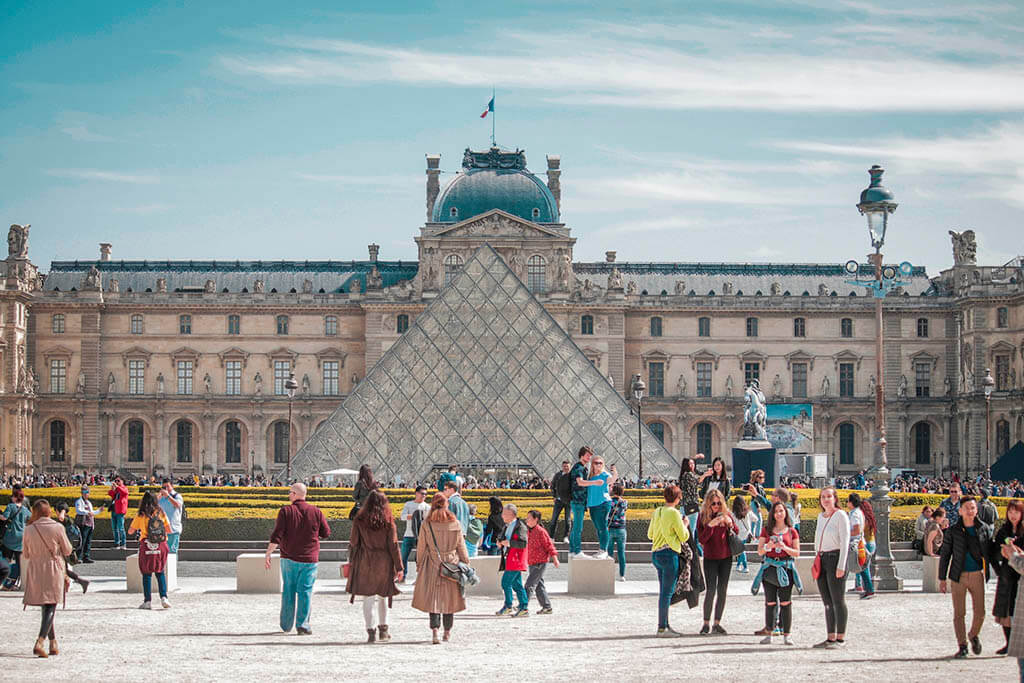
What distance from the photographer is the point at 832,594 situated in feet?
45.9

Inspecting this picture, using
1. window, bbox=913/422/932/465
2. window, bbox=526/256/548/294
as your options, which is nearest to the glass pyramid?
window, bbox=526/256/548/294

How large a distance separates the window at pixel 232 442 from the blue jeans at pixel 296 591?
50.1 meters

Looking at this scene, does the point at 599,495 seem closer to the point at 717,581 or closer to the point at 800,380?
the point at 717,581

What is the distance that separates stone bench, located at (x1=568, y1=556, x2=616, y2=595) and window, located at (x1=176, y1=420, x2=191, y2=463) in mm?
47616

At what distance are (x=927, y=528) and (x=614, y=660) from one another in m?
8.62

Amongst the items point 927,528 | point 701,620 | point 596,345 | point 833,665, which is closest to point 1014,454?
point 596,345

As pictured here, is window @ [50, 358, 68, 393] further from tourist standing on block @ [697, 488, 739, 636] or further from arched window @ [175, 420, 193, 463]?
tourist standing on block @ [697, 488, 739, 636]

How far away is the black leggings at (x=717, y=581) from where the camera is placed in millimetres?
14680

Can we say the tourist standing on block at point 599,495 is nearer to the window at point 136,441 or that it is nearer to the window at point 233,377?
the window at point 233,377

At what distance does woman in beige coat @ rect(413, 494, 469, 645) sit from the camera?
1415 centimetres

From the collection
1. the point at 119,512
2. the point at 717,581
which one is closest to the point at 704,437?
the point at 119,512

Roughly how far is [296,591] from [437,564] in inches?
57.6

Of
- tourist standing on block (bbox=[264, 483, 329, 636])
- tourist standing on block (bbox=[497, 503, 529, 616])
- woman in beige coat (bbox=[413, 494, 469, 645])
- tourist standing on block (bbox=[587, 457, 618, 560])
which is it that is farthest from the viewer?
tourist standing on block (bbox=[587, 457, 618, 560])

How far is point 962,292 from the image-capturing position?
63656 millimetres
